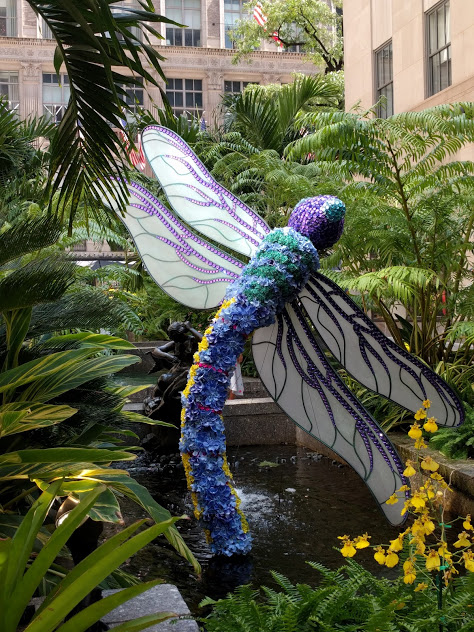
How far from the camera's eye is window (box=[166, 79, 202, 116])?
41.5 m

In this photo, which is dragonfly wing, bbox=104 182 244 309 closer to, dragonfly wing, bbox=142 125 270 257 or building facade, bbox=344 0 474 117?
dragonfly wing, bbox=142 125 270 257

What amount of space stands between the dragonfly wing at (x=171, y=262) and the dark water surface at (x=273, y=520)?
5.77ft

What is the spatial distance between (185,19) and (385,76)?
1025 inches

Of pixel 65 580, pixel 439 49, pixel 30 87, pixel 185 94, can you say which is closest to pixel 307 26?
pixel 439 49

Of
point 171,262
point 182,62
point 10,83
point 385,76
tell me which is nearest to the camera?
point 171,262

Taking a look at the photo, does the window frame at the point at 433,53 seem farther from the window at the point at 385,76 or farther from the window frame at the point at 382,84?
the window at the point at 385,76

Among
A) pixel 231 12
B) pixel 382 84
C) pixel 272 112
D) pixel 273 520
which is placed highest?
pixel 231 12

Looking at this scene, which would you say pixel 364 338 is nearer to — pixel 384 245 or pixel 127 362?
pixel 127 362

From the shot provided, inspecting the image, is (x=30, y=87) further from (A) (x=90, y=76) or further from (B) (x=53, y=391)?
(B) (x=53, y=391)

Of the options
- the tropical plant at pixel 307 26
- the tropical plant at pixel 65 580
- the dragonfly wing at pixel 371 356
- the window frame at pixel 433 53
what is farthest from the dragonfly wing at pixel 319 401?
the tropical plant at pixel 307 26

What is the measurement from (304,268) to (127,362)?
4.28ft

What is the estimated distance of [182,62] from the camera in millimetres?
41344

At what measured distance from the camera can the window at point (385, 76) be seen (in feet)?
63.0

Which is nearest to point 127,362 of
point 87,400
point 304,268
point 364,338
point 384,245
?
point 87,400
